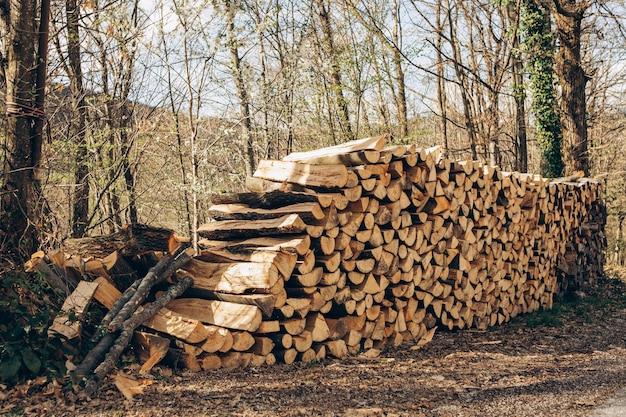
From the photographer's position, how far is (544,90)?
42.4 ft

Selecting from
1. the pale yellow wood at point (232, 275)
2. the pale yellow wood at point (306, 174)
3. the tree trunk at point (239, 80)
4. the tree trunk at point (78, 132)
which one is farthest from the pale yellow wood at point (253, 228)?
the tree trunk at point (239, 80)

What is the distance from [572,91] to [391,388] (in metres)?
9.77

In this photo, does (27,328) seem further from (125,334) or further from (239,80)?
(239,80)

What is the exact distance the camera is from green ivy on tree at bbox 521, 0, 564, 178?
1288 centimetres

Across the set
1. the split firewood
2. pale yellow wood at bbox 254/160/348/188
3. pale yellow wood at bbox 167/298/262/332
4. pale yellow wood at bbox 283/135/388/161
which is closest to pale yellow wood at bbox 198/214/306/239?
pale yellow wood at bbox 254/160/348/188

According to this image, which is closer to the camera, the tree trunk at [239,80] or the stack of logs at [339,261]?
the stack of logs at [339,261]

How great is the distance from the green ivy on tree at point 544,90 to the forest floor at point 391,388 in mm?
7345

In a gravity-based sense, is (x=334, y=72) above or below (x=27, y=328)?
above

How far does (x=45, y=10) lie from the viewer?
5.25 meters

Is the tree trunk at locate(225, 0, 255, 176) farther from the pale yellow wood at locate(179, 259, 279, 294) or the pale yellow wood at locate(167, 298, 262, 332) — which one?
the pale yellow wood at locate(167, 298, 262, 332)

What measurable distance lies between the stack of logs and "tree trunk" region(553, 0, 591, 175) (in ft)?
17.0

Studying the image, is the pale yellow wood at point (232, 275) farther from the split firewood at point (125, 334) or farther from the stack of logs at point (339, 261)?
the split firewood at point (125, 334)

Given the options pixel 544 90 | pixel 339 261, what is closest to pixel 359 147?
pixel 339 261

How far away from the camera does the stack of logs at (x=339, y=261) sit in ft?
15.5
